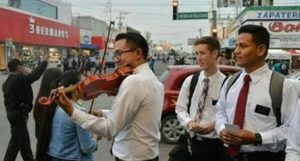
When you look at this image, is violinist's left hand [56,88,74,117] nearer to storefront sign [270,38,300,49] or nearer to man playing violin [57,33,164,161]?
man playing violin [57,33,164,161]

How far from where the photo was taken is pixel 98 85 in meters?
3.23

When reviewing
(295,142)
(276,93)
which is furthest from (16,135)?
(295,142)

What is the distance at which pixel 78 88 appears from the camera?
3.21 metres

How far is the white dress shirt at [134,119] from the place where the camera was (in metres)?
3.15

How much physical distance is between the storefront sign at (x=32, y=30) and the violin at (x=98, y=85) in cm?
3667

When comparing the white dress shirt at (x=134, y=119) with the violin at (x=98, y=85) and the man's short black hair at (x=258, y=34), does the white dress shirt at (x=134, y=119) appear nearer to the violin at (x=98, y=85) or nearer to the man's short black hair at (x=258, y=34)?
the violin at (x=98, y=85)

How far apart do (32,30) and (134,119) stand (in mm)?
43558

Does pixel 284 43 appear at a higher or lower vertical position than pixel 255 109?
higher

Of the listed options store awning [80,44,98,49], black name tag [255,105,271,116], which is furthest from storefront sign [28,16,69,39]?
black name tag [255,105,271,116]

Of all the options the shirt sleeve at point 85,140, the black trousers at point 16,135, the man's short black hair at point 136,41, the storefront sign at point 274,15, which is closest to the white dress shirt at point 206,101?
the shirt sleeve at point 85,140

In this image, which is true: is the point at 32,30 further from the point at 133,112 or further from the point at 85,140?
the point at 133,112

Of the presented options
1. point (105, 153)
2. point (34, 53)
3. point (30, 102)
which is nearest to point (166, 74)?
point (105, 153)

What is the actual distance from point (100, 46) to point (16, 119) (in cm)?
6862

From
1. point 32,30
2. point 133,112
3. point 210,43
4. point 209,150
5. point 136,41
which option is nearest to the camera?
point 133,112
